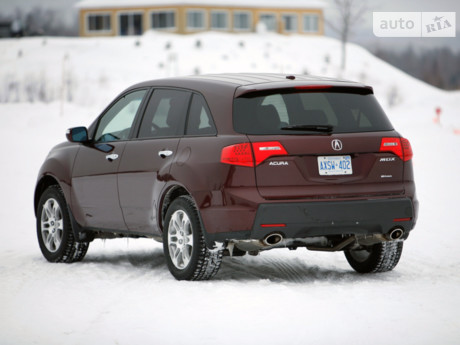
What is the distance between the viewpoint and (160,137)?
9.16 meters

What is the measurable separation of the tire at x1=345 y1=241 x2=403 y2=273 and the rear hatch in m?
0.85

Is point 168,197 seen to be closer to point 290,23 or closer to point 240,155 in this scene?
point 240,155

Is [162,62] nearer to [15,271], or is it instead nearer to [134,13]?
[134,13]

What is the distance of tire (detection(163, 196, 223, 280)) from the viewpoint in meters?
8.48

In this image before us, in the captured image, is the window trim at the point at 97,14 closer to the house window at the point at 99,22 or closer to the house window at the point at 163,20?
the house window at the point at 99,22

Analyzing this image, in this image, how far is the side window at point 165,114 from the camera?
905 cm

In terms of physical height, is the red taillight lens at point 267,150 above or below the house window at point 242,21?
below

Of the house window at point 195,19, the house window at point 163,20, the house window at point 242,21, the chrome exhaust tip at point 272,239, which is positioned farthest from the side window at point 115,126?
the house window at point 242,21

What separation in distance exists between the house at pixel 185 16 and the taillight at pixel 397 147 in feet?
223

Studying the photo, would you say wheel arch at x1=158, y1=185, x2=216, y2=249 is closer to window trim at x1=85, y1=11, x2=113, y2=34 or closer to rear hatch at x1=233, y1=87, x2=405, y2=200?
rear hatch at x1=233, y1=87, x2=405, y2=200

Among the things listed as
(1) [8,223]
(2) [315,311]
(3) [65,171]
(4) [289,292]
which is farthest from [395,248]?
(1) [8,223]

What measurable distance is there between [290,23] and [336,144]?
75.5 m

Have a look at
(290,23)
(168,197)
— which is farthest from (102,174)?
(290,23)

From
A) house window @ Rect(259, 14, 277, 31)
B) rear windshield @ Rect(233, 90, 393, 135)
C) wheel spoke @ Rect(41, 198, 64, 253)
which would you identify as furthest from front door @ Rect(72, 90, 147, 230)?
house window @ Rect(259, 14, 277, 31)
